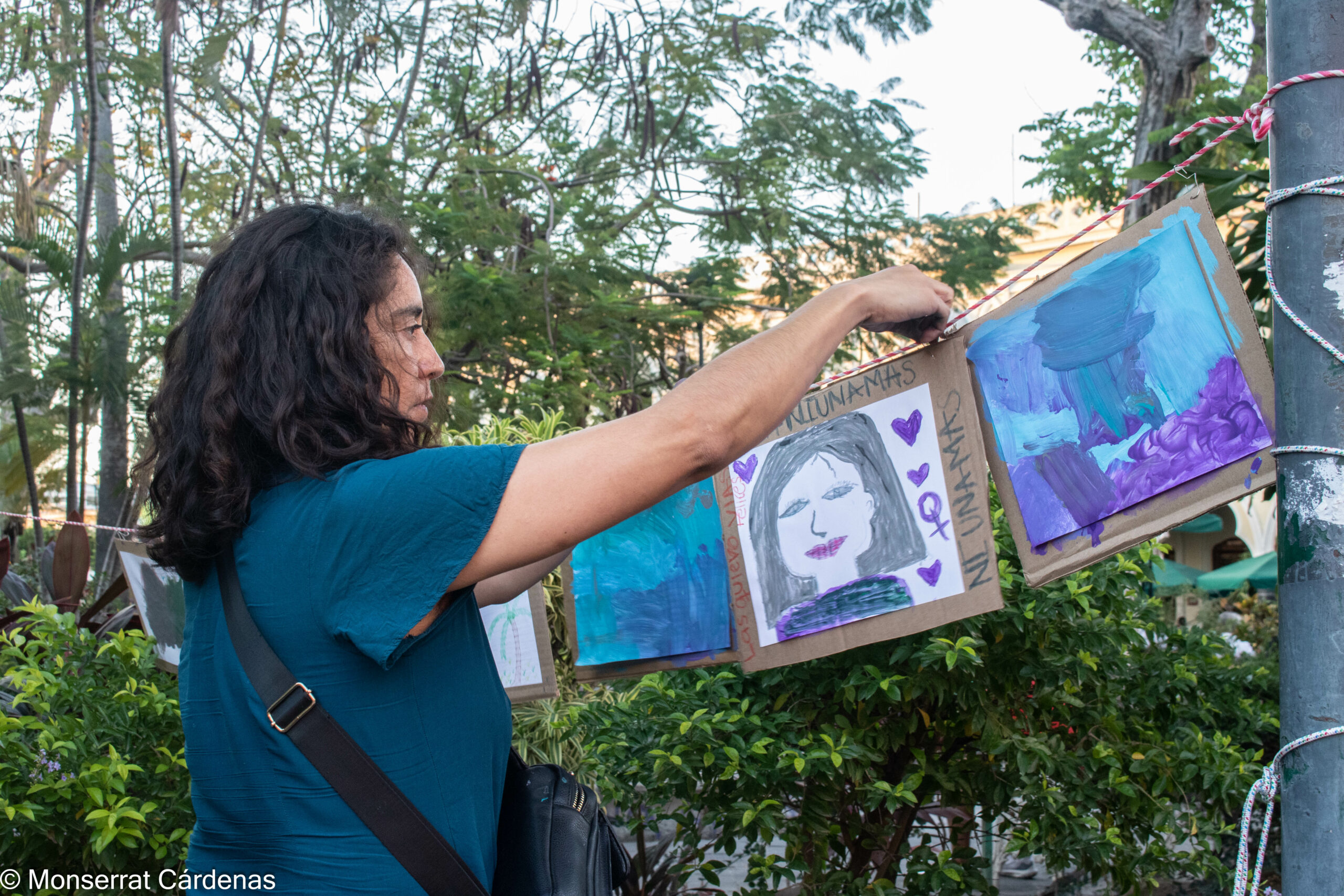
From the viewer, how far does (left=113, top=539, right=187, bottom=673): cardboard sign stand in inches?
110

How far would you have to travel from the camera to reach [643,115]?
339 inches

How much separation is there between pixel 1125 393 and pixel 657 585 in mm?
1031

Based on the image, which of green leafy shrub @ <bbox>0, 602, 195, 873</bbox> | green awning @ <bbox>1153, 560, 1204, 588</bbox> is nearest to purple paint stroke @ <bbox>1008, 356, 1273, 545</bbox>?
green leafy shrub @ <bbox>0, 602, 195, 873</bbox>

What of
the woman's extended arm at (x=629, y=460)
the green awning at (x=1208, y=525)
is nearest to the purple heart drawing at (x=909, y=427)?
the woman's extended arm at (x=629, y=460)

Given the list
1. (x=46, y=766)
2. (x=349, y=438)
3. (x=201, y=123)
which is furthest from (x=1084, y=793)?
(x=201, y=123)

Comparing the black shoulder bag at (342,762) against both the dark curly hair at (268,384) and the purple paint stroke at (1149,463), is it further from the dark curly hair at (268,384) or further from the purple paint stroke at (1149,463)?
the purple paint stroke at (1149,463)

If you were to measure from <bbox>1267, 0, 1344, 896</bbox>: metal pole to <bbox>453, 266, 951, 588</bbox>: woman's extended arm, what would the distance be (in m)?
0.67

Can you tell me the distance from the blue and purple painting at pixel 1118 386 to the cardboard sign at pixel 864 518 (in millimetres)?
88

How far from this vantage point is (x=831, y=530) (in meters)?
2.05

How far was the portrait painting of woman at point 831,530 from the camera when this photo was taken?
6.40 ft

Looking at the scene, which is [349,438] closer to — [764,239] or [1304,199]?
[1304,199]

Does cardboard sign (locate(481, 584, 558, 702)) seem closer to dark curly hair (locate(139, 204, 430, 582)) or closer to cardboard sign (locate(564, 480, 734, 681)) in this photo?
cardboard sign (locate(564, 480, 734, 681))

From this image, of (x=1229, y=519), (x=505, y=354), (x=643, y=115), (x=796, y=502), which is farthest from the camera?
(x=1229, y=519)

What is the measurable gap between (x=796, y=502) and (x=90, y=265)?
7695 mm
